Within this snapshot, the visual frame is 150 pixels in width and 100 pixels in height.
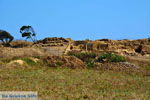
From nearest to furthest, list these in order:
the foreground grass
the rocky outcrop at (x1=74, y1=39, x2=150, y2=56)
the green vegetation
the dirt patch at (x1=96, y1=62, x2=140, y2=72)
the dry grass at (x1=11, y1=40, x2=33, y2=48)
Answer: the foreground grass, the dirt patch at (x1=96, y1=62, x2=140, y2=72), the green vegetation, the rocky outcrop at (x1=74, y1=39, x2=150, y2=56), the dry grass at (x1=11, y1=40, x2=33, y2=48)

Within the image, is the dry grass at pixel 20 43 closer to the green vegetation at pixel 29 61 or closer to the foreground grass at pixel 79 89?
the green vegetation at pixel 29 61

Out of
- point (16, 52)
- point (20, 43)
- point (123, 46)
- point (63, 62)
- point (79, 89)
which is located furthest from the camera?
point (20, 43)

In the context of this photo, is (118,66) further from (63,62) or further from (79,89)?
(79,89)

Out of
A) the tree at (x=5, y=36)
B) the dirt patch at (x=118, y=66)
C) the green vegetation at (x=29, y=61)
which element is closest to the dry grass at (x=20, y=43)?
the tree at (x=5, y=36)

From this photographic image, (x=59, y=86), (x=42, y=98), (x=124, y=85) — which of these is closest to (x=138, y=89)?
(x=124, y=85)

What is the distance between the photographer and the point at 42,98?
8.59 meters

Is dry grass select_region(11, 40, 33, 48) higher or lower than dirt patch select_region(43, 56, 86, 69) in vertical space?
higher

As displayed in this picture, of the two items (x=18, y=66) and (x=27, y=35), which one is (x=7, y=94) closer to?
(x=18, y=66)

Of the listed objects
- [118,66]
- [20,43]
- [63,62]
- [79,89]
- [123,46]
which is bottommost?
[79,89]

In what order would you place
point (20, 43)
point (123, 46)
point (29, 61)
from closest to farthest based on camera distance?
point (29, 61) → point (123, 46) → point (20, 43)

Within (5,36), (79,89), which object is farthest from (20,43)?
(79,89)

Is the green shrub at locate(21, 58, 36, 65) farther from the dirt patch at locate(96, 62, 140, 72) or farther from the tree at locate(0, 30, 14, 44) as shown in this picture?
the tree at locate(0, 30, 14, 44)

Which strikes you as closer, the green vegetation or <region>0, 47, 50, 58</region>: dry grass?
the green vegetation

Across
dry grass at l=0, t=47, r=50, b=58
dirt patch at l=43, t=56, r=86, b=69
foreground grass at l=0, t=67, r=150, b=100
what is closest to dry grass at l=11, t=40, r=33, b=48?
dry grass at l=0, t=47, r=50, b=58
